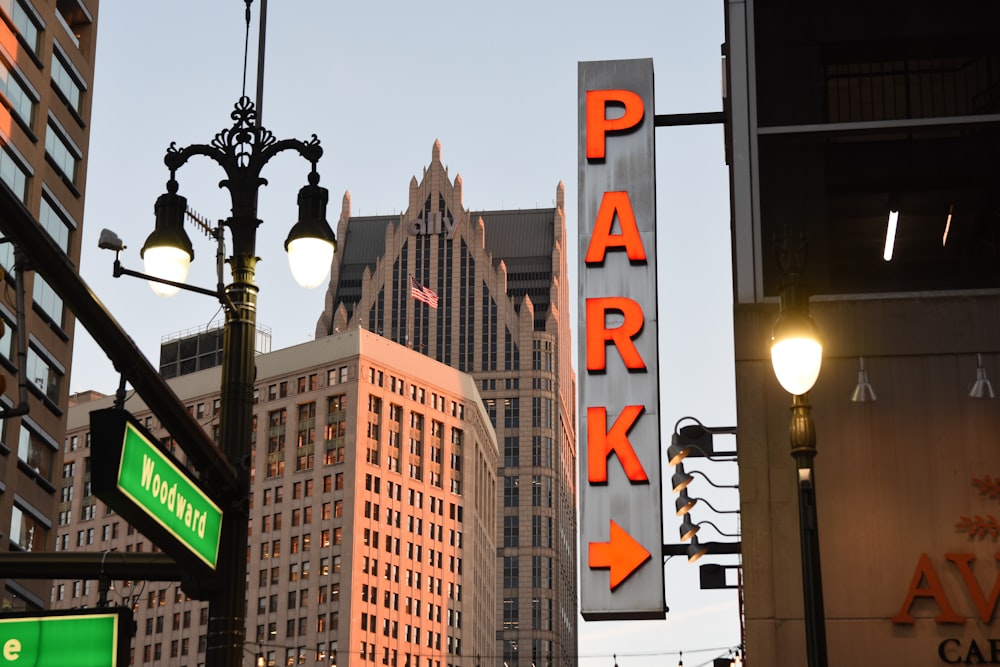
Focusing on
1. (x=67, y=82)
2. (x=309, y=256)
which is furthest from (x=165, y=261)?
(x=67, y=82)

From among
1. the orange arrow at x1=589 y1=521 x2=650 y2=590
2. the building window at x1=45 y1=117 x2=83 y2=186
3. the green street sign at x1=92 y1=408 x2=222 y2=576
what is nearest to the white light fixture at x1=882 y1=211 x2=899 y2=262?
the orange arrow at x1=589 y1=521 x2=650 y2=590

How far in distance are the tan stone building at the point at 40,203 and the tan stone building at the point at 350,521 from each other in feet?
236

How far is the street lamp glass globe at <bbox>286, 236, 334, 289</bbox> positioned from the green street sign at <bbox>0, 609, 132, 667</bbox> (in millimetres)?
3270

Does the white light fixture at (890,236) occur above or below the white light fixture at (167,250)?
above

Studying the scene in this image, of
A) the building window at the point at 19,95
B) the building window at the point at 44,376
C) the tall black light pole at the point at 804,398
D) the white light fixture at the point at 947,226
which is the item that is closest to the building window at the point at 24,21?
the building window at the point at 19,95

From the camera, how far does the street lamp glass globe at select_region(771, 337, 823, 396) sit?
12.5 meters

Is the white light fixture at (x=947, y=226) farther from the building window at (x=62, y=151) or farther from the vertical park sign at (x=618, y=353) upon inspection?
the building window at (x=62, y=151)

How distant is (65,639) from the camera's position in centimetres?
1092

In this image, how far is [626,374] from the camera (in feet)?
72.5

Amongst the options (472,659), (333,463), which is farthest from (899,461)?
(472,659)

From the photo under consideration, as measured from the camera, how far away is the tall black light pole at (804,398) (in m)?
12.5

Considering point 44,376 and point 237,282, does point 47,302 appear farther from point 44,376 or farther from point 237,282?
point 237,282

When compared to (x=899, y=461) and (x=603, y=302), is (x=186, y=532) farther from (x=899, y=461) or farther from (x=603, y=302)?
(x=603, y=302)

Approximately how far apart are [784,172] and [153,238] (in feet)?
36.6
